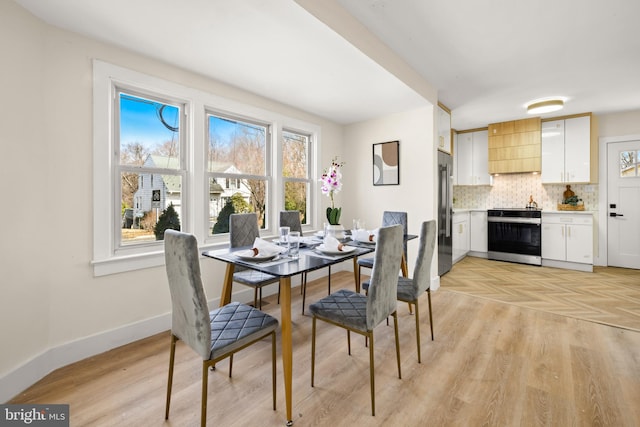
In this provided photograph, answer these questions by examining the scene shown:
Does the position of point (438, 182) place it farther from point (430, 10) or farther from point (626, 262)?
point (626, 262)

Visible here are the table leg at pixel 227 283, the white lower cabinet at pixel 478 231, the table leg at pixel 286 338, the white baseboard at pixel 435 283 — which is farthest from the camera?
the white lower cabinet at pixel 478 231

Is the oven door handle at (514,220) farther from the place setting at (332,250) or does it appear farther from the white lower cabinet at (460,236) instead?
the place setting at (332,250)

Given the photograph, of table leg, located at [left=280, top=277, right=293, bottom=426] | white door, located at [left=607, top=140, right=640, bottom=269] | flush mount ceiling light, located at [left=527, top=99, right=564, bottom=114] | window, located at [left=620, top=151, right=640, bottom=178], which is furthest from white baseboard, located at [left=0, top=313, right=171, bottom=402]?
window, located at [left=620, top=151, right=640, bottom=178]

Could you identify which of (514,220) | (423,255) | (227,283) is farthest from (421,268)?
(514,220)

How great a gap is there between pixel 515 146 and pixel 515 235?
1592 millimetres

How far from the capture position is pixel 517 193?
17.7ft

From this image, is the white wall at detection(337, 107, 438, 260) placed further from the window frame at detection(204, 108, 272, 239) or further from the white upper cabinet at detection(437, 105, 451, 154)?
the window frame at detection(204, 108, 272, 239)

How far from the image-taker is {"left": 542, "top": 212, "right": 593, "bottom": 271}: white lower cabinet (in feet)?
14.4

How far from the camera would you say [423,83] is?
3.23 meters

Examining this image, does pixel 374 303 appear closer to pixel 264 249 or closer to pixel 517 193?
pixel 264 249

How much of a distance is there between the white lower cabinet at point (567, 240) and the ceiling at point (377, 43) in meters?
1.94

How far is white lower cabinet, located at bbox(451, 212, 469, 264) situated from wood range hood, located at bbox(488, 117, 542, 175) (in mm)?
1085

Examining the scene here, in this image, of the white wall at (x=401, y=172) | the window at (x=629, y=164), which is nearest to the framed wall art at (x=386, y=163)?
the white wall at (x=401, y=172)

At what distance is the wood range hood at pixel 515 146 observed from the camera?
4832 mm
